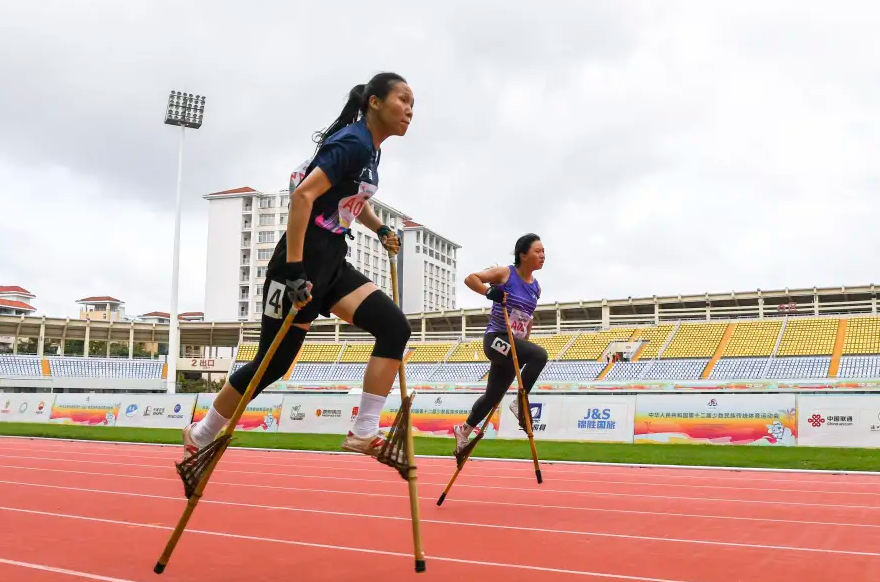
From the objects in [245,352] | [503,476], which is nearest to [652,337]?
[245,352]

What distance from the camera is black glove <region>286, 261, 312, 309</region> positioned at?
3.32 metres

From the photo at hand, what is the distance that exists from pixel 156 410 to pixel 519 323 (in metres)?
17.7

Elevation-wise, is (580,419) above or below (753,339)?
below

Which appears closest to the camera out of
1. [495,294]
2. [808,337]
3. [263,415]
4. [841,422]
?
[495,294]

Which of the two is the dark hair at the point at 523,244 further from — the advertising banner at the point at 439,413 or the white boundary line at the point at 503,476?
the advertising banner at the point at 439,413

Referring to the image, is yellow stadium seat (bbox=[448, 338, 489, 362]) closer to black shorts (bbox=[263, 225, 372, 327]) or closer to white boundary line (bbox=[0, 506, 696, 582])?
white boundary line (bbox=[0, 506, 696, 582])

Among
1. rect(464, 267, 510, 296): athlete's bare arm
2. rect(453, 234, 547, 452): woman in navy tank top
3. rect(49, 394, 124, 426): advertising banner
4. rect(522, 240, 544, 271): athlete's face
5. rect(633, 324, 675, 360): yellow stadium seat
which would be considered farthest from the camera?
rect(633, 324, 675, 360): yellow stadium seat

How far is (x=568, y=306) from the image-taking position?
5725 cm

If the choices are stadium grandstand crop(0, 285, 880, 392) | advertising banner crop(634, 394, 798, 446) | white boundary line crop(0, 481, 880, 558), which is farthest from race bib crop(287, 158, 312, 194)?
stadium grandstand crop(0, 285, 880, 392)

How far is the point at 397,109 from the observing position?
387 cm

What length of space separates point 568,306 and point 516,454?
4591cm

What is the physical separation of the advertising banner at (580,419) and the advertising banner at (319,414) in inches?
166

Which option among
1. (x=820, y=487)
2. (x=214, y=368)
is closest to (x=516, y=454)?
(x=820, y=487)

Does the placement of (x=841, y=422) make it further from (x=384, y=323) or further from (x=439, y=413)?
(x=384, y=323)
